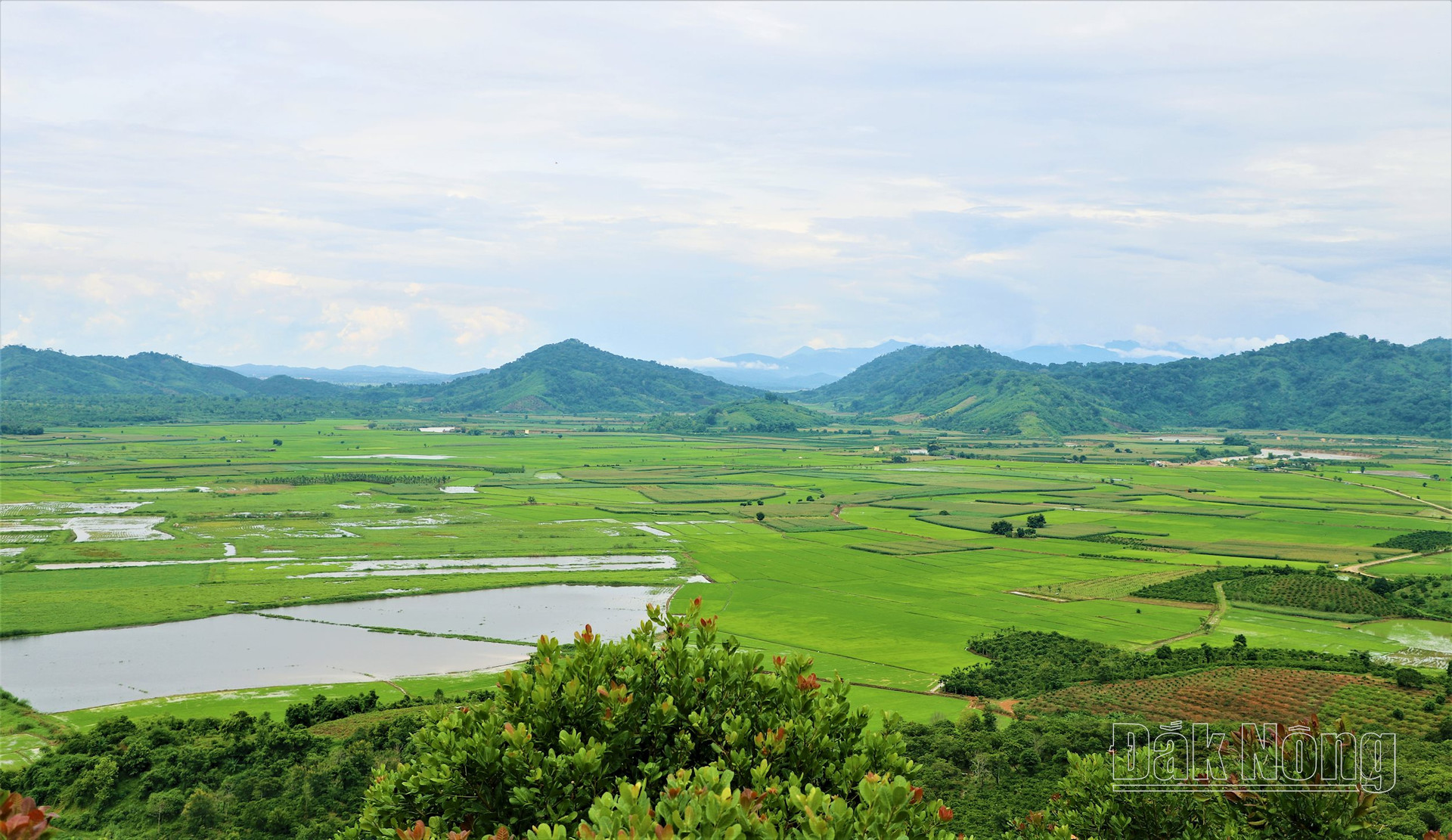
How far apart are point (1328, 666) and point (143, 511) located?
3765 inches

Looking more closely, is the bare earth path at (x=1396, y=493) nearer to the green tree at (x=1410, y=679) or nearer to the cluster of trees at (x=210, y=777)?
the green tree at (x=1410, y=679)

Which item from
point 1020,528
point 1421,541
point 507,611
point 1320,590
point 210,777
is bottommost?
point 507,611

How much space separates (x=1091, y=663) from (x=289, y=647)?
41.9 meters

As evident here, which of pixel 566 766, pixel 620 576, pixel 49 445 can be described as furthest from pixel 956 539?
pixel 49 445

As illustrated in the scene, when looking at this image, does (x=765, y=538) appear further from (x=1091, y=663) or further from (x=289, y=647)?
(x=289, y=647)

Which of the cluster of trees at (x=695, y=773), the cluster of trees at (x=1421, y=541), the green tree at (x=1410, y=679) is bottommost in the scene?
the green tree at (x=1410, y=679)

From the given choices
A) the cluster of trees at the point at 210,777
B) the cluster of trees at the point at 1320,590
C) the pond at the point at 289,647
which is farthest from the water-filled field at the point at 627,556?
the cluster of trees at the point at 210,777

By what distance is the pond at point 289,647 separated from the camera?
42594 millimetres

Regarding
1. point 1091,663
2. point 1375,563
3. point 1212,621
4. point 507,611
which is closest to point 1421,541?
point 1375,563

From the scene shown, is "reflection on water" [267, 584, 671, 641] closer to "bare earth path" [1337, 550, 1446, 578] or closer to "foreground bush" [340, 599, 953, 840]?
"foreground bush" [340, 599, 953, 840]

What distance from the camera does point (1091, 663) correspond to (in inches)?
1750

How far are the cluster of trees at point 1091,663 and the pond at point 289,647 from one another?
797 inches

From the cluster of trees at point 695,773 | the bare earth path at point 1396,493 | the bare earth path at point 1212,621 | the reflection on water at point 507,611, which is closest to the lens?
the cluster of trees at point 695,773

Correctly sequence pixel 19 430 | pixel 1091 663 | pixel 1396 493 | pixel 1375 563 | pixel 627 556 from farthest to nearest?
pixel 19 430, pixel 1396 493, pixel 627 556, pixel 1375 563, pixel 1091 663
